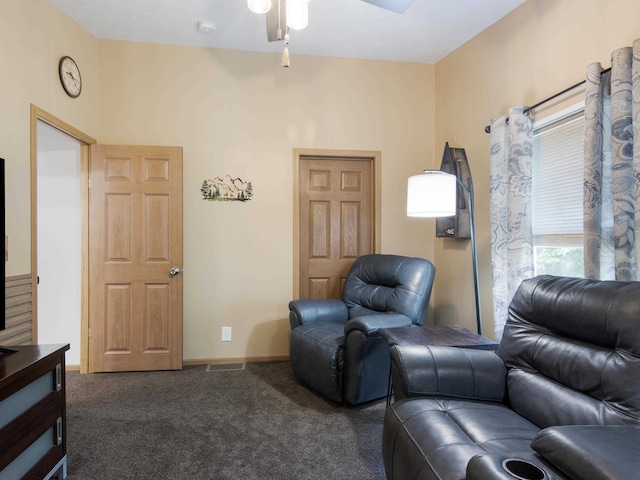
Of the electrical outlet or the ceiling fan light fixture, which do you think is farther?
the electrical outlet

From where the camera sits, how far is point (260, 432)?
6.81 feet

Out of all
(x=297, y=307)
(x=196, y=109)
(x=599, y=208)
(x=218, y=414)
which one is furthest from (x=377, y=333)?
(x=196, y=109)

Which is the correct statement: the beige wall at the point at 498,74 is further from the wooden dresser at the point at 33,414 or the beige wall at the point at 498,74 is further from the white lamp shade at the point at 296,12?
the wooden dresser at the point at 33,414

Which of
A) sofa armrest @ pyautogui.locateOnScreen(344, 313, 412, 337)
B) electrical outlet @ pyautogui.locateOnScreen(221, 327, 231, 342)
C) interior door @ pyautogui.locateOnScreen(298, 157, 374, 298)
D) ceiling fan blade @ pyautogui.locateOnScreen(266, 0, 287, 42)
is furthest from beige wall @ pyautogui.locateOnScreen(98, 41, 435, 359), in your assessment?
ceiling fan blade @ pyautogui.locateOnScreen(266, 0, 287, 42)

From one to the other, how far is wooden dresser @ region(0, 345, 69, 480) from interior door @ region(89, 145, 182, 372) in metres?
1.28

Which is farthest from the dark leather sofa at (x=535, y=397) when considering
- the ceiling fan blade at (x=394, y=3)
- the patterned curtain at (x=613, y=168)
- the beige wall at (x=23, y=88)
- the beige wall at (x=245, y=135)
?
the beige wall at (x=23, y=88)

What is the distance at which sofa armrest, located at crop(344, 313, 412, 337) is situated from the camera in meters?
2.20

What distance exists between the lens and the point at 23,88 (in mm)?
2195

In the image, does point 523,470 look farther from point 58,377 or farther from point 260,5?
point 260,5

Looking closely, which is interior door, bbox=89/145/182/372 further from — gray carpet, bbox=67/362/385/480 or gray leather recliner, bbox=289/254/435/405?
gray leather recliner, bbox=289/254/435/405

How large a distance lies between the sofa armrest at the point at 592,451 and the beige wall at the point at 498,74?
1.79 m

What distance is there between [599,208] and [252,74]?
114 inches

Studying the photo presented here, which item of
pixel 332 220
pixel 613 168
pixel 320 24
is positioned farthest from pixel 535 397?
pixel 320 24

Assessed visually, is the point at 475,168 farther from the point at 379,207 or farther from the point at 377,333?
the point at 377,333
